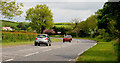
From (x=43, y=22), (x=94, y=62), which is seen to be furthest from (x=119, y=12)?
(x=43, y=22)

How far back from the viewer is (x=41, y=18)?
270ft

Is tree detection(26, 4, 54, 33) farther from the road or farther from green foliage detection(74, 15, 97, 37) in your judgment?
the road

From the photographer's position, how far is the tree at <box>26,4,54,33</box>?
271 ft

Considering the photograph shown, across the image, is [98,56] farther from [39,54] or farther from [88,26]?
[88,26]

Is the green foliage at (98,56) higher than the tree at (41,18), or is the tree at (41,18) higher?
the tree at (41,18)

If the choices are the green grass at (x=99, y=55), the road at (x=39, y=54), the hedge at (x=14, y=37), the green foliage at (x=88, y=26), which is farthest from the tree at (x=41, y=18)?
the green grass at (x=99, y=55)

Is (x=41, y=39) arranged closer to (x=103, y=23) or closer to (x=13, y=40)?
(x=13, y=40)

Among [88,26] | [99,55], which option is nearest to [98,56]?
[99,55]

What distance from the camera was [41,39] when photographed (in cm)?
2875

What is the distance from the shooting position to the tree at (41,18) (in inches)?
3253

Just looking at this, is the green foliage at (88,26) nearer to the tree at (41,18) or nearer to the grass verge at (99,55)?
the tree at (41,18)

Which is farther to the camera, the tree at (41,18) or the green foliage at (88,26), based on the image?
the green foliage at (88,26)

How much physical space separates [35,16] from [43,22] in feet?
12.4

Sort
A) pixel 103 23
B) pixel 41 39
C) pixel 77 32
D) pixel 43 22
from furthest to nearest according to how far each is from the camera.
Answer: pixel 77 32
pixel 43 22
pixel 103 23
pixel 41 39
